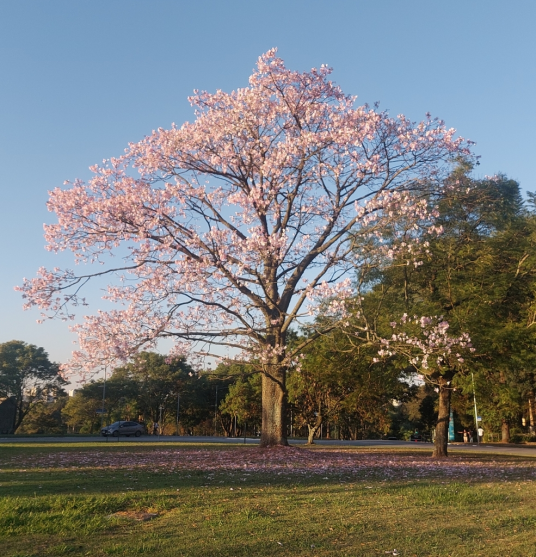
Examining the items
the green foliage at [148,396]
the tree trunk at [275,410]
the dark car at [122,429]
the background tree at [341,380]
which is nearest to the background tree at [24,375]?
the green foliage at [148,396]

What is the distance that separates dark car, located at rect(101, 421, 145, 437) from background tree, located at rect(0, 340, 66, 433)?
45.7ft

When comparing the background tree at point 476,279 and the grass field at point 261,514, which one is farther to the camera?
the background tree at point 476,279

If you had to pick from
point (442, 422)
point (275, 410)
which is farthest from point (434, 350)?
point (442, 422)

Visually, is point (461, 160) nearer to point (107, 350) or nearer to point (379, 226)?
point (379, 226)

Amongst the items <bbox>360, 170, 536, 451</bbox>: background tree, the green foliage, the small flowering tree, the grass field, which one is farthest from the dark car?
the grass field

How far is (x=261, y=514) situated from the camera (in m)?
6.81

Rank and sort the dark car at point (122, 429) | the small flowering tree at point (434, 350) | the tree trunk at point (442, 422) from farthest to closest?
the dark car at point (122, 429) → the tree trunk at point (442, 422) → the small flowering tree at point (434, 350)

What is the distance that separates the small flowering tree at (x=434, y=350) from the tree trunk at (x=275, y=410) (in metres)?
3.32

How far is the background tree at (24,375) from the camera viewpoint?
5469 cm

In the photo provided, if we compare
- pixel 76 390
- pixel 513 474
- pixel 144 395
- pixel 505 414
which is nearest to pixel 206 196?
pixel 513 474

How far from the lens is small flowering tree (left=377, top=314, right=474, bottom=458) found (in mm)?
14117

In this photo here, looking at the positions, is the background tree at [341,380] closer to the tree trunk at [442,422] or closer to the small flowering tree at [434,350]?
the small flowering tree at [434,350]

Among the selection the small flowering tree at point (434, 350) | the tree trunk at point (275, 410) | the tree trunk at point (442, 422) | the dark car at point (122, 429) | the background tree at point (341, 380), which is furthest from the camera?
the dark car at point (122, 429)

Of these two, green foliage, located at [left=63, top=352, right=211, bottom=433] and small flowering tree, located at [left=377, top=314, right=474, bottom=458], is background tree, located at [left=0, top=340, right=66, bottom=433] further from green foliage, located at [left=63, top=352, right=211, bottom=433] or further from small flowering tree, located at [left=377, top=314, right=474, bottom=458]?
small flowering tree, located at [left=377, top=314, right=474, bottom=458]
